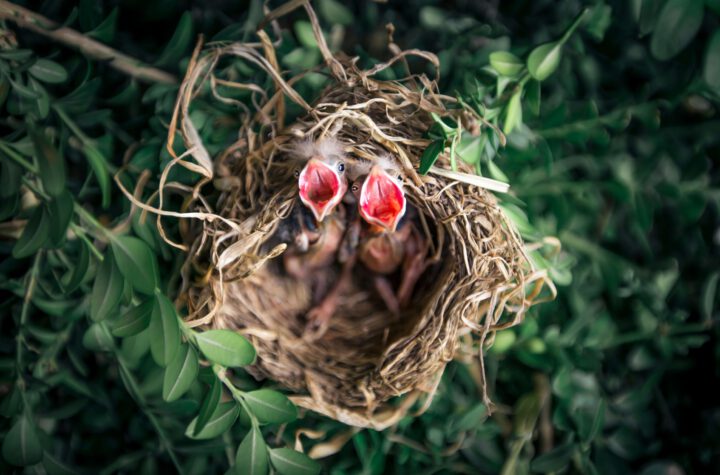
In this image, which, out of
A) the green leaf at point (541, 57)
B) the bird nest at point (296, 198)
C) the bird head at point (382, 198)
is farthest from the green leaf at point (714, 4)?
the bird head at point (382, 198)

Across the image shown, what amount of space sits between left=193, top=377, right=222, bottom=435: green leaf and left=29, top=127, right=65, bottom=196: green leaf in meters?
0.33

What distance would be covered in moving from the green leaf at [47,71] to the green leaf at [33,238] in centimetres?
21

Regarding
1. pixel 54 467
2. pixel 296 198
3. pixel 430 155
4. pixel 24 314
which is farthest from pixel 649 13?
pixel 54 467

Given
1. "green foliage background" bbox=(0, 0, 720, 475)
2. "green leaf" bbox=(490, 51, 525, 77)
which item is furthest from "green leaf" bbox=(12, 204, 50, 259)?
"green leaf" bbox=(490, 51, 525, 77)

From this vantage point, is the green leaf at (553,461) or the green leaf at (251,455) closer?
the green leaf at (251,455)

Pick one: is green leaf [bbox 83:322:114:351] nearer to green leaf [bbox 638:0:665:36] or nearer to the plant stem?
the plant stem

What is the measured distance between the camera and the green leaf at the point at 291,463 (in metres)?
0.81

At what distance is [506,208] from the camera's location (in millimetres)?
844

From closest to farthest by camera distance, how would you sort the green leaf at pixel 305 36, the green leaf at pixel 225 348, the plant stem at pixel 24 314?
the green leaf at pixel 225 348 → the plant stem at pixel 24 314 → the green leaf at pixel 305 36

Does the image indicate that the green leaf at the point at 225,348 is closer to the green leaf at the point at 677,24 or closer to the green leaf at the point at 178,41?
the green leaf at the point at 178,41

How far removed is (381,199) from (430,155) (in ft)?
0.40

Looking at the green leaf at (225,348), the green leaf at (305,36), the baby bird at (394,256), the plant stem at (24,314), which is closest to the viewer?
the green leaf at (225,348)

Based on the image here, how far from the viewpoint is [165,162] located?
820mm

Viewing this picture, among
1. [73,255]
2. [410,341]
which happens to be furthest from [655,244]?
[73,255]
